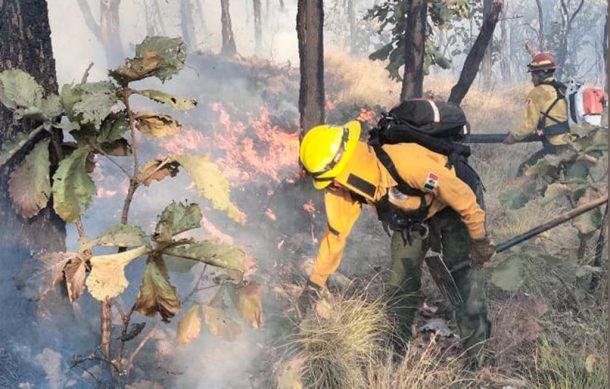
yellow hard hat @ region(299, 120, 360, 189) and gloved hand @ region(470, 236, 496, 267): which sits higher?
yellow hard hat @ region(299, 120, 360, 189)

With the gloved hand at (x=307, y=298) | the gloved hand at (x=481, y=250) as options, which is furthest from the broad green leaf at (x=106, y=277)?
the gloved hand at (x=481, y=250)

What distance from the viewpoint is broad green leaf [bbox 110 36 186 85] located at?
1924 mm

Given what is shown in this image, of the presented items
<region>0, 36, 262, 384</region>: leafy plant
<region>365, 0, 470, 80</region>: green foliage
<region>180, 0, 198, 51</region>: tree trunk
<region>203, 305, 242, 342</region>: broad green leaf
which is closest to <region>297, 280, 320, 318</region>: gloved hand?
<region>203, 305, 242, 342</region>: broad green leaf

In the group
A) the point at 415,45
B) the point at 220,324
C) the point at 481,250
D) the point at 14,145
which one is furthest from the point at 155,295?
the point at 415,45

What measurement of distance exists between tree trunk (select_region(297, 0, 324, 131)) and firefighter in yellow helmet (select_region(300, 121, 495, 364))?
2.55 meters

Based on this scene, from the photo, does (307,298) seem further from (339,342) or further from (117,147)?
(117,147)

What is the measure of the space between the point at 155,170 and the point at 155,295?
1.74 feet

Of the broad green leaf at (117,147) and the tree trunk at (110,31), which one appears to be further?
the tree trunk at (110,31)

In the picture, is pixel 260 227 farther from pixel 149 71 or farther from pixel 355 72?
pixel 355 72

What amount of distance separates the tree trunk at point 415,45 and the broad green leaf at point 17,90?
20.2ft

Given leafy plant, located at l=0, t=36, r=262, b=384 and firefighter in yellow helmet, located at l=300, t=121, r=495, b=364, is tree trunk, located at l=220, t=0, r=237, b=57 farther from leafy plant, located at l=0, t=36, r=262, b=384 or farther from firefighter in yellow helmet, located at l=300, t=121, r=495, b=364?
leafy plant, located at l=0, t=36, r=262, b=384

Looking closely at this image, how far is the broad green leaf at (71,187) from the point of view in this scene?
6.54 ft

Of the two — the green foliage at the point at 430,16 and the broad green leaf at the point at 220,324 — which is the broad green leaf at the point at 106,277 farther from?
the green foliage at the point at 430,16

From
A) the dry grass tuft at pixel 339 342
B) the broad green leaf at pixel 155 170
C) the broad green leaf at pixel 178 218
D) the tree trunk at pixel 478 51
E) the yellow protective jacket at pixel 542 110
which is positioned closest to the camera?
the broad green leaf at pixel 178 218
